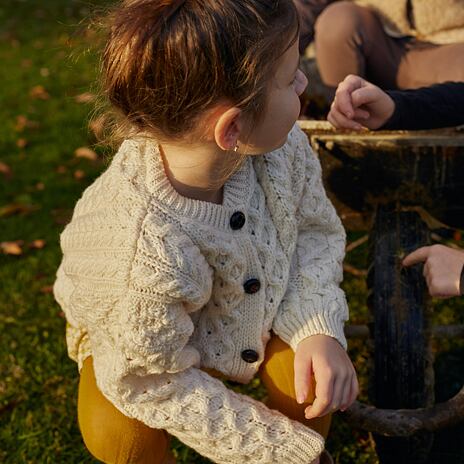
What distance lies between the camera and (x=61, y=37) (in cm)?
768

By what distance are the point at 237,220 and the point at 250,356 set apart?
0.39m

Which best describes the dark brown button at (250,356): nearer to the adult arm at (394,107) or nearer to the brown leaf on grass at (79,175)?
the adult arm at (394,107)

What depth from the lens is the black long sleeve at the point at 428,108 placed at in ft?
8.50

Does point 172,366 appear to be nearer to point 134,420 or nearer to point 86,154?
point 134,420

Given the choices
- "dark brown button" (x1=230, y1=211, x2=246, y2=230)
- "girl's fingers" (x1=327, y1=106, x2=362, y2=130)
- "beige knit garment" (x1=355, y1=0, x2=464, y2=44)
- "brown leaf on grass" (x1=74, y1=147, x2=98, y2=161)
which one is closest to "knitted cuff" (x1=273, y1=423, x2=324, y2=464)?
"dark brown button" (x1=230, y1=211, x2=246, y2=230)

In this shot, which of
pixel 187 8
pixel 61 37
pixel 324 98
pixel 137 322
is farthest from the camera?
pixel 61 37

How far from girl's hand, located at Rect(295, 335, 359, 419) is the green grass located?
2.51ft

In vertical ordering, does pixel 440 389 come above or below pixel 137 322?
below

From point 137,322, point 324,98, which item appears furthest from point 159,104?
point 324,98

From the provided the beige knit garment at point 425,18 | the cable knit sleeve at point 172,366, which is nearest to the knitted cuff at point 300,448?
the cable knit sleeve at point 172,366

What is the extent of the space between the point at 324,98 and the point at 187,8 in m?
1.57

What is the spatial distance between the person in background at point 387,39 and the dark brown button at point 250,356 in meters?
1.36

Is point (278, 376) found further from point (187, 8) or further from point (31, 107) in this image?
point (31, 107)

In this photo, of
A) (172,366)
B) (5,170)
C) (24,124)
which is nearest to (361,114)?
(172,366)
